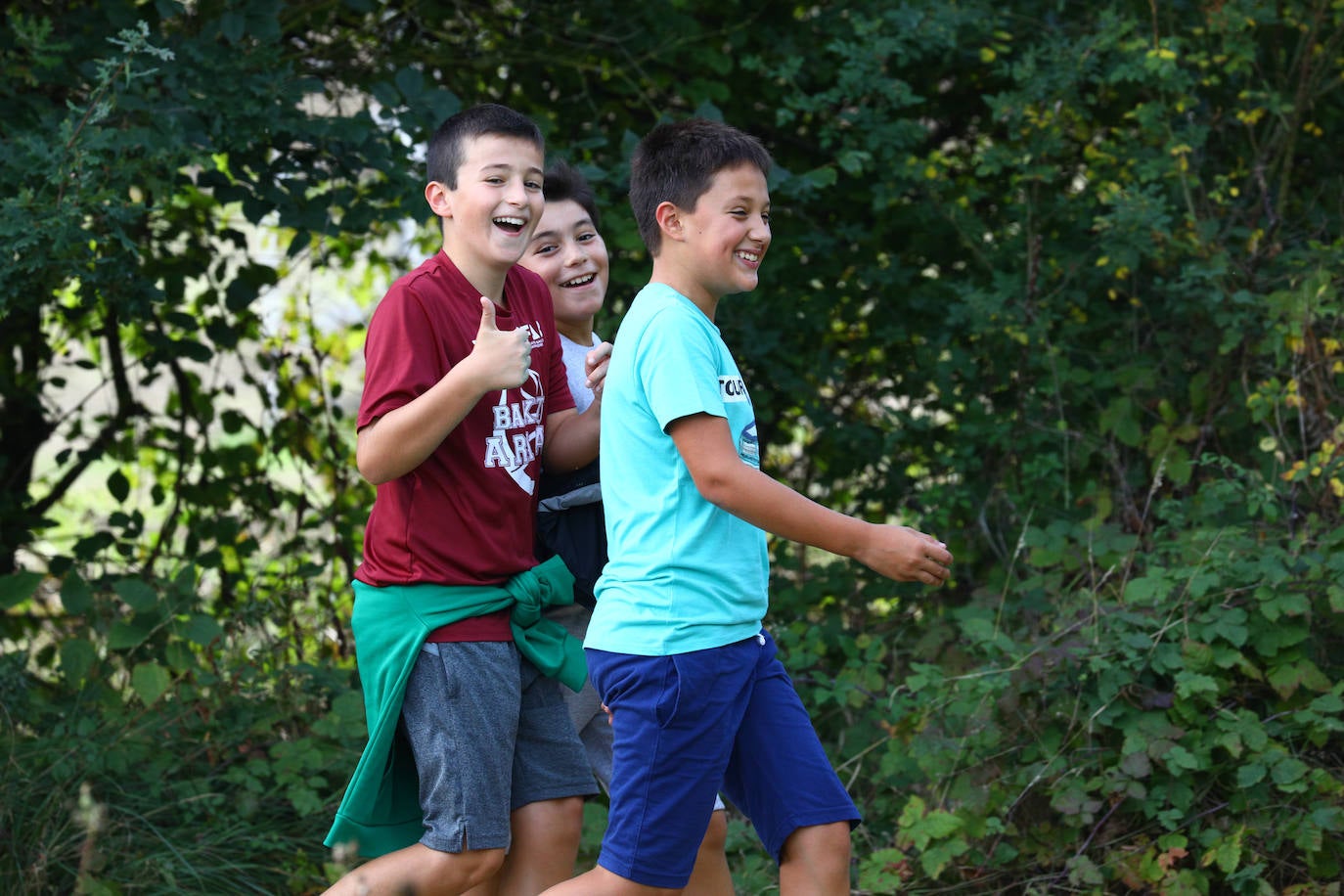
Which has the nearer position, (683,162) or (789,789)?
(789,789)

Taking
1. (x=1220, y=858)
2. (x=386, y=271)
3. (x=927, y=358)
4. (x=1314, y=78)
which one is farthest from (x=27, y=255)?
(x=1314, y=78)

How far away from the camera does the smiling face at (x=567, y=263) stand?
3010 millimetres

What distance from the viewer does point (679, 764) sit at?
7.41ft

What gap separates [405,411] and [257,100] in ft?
6.55

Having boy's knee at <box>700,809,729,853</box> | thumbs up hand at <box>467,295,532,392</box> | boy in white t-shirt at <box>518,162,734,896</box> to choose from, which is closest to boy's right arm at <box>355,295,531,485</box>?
thumbs up hand at <box>467,295,532,392</box>

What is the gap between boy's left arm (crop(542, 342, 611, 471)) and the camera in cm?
265

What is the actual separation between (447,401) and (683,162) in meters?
0.62

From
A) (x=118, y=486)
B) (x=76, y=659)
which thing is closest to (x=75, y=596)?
(x=76, y=659)

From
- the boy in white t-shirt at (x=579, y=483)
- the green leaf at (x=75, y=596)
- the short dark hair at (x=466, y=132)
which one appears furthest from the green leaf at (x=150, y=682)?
the short dark hair at (x=466, y=132)

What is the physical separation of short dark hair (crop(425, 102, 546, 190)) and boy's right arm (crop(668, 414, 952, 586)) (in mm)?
700

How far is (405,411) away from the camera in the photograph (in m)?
2.27

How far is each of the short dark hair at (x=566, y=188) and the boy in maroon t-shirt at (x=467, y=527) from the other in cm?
45

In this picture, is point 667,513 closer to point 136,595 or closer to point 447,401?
point 447,401

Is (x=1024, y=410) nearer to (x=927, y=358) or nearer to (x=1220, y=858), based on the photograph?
(x=927, y=358)
